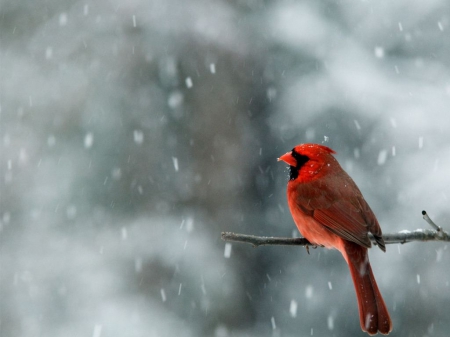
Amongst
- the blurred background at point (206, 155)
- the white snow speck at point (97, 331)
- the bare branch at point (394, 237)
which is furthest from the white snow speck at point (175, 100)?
the bare branch at point (394, 237)

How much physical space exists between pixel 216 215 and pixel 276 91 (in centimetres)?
180

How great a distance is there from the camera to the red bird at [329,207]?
3.81m

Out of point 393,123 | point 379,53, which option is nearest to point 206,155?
point 393,123

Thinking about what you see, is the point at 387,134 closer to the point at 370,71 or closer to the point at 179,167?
the point at 370,71

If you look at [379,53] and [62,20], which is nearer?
[379,53]

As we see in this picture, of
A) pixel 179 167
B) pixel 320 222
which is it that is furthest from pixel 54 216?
pixel 320 222

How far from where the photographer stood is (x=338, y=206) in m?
4.01

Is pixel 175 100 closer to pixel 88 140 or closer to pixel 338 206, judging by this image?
pixel 88 140

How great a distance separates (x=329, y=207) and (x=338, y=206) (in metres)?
0.06

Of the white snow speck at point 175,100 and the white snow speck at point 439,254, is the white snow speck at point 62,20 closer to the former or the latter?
the white snow speck at point 175,100

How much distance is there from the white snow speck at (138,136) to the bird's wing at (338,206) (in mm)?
4294

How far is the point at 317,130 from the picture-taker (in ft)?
24.7

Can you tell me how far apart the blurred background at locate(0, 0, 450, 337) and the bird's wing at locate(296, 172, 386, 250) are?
309 cm

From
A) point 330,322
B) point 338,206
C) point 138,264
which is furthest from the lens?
point 138,264
